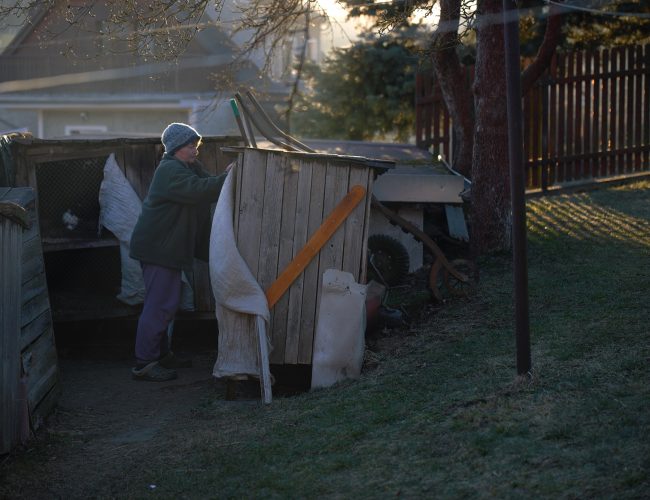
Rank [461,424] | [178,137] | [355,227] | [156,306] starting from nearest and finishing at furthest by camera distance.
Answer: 1. [461,424]
2. [355,227]
3. [178,137]
4. [156,306]

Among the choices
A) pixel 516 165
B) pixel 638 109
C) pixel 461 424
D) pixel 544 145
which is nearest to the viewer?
pixel 461 424

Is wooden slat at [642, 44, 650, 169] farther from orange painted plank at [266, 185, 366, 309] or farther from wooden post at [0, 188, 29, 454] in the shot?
wooden post at [0, 188, 29, 454]

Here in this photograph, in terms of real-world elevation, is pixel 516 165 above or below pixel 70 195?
above

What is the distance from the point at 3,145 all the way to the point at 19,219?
2225 mm

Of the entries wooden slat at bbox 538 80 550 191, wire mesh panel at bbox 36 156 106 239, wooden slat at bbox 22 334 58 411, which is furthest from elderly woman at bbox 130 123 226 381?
wooden slat at bbox 538 80 550 191

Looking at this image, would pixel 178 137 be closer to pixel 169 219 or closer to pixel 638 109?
pixel 169 219

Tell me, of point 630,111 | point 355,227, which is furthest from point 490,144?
point 630,111

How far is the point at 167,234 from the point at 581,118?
30.1 ft

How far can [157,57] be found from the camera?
8.35 m

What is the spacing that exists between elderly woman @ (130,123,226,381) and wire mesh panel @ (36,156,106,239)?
1.27 meters

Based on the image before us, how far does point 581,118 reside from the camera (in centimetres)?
1423

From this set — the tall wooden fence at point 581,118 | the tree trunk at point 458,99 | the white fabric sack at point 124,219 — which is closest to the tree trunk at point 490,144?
the tree trunk at point 458,99

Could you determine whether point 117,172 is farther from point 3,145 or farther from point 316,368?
point 316,368

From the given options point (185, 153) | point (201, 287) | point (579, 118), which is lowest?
point (201, 287)
